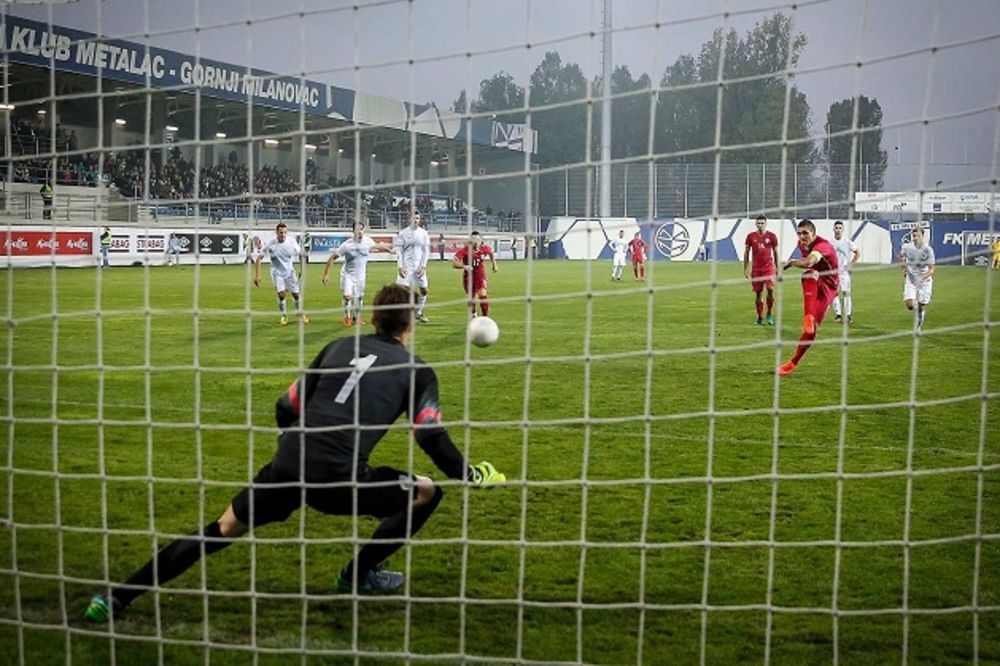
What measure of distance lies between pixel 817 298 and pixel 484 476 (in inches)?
335

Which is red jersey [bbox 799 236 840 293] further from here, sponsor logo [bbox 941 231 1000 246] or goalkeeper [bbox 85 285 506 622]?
sponsor logo [bbox 941 231 1000 246]

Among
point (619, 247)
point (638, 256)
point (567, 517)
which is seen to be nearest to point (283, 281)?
point (567, 517)

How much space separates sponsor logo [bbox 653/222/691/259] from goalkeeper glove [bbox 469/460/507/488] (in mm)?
35078

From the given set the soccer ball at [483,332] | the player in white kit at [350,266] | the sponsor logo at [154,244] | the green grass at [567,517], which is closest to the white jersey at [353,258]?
the player in white kit at [350,266]

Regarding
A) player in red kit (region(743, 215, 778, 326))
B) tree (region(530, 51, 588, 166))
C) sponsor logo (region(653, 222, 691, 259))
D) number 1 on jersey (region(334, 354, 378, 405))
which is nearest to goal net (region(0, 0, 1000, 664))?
number 1 on jersey (region(334, 354, 378, 405))

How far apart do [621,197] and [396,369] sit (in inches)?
1552

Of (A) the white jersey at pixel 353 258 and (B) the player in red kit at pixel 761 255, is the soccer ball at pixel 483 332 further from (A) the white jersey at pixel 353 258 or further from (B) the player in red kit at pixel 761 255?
(B) the player in red kit at pixel 761 255

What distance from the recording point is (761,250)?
18734mm

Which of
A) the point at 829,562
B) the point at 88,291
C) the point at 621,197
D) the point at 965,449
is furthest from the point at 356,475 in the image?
the point at 621,197

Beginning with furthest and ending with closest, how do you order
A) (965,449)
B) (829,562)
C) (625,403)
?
(625,403)
(965,449)
(829,562)

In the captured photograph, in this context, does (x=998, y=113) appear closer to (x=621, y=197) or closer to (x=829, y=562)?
(x=829, y=562)

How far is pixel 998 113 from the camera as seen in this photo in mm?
4215

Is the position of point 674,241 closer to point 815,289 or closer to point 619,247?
point 619,247

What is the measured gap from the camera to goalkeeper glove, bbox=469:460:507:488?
4.83 m
